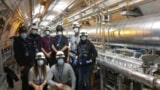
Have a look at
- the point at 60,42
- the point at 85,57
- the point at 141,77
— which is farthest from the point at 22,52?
the point at 141,77

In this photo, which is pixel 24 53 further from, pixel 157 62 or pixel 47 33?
pixel 157 62

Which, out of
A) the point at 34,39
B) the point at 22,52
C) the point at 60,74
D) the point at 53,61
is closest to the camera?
the point at 60,74

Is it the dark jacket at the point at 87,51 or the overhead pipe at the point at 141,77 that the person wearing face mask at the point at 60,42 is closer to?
the dark jacket at the point at 87,51

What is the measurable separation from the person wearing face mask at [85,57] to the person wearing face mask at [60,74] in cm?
66

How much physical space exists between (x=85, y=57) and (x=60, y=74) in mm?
766

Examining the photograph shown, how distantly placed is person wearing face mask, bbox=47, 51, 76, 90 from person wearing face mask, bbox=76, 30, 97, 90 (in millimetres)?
658

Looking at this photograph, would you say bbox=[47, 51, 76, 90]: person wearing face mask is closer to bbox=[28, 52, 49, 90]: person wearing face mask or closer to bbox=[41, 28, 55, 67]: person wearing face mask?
bbox=[28, 52, 49, 90]: person wearing face mask

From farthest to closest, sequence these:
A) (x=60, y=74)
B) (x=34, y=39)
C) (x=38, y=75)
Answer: (x=34, y=39) < (x=38, y=75) < (x=60, y=74)

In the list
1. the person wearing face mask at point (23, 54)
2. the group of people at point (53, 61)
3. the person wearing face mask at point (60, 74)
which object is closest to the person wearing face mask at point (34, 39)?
the group of people at point (53, 61)

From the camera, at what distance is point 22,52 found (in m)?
4.48

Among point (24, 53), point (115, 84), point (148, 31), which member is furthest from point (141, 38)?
point (24, 53)

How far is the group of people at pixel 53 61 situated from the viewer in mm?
3684

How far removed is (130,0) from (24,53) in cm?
201

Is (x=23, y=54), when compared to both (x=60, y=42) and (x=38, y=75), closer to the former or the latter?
(x=60, y=42)
